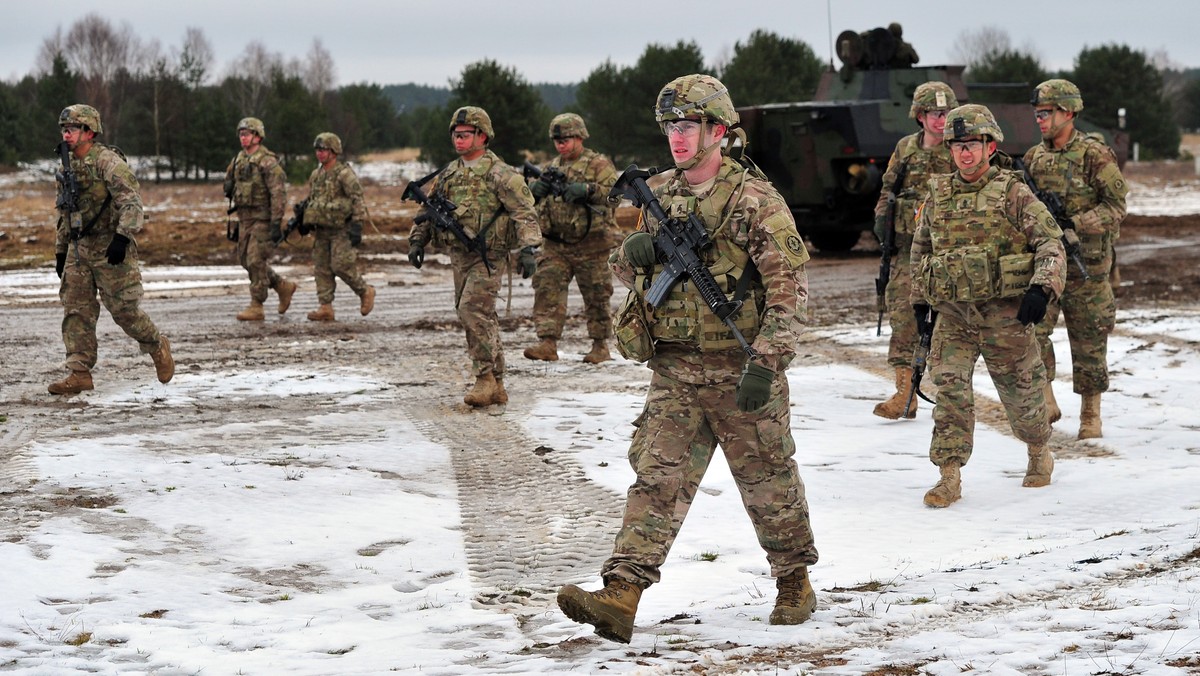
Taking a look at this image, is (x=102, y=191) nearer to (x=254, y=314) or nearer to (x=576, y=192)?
(x=576, y=192)

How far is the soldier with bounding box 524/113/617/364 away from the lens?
11.2 m

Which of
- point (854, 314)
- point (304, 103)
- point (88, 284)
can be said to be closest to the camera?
point (88, 284)

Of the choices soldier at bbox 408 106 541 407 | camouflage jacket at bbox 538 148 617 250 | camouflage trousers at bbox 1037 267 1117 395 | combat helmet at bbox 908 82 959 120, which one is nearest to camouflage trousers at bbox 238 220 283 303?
camouflage jacket at bbox 538 148 617 250

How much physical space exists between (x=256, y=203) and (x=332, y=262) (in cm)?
94

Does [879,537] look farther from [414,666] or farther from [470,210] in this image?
[470,210]

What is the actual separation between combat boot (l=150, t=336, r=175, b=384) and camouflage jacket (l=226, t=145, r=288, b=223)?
385cm

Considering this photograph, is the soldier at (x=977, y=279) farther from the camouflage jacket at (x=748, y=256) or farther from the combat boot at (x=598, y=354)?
the combat boot at (x=598, y=354)

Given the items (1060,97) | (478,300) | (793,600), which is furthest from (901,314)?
(793,600)

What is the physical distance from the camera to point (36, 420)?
898cm

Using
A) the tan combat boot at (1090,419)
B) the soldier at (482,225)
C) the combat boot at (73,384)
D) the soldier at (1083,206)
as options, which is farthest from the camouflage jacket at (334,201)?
the tan combat boot at (1090,419)

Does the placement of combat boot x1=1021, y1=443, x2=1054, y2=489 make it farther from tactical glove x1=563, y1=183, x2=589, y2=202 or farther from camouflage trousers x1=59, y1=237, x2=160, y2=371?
camouflage trousers x1=59, y1=237, x2=160, y2=371

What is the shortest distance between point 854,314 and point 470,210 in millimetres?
6294

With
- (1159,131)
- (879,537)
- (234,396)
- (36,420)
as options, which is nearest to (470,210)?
(234,396)

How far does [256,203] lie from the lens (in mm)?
13906
